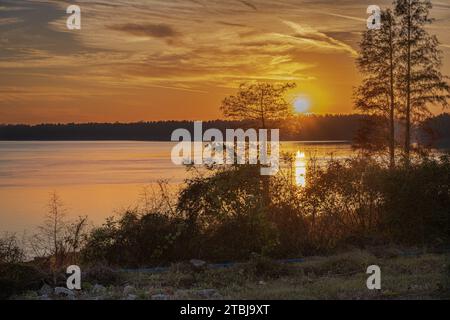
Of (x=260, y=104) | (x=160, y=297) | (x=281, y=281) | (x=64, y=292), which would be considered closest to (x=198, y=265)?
(x=281, y=281)

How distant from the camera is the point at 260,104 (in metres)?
28.9

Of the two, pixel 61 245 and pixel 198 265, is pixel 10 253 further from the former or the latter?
pixel 198 265

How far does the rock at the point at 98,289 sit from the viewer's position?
10273 mm

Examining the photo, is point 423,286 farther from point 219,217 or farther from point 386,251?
point 219,217

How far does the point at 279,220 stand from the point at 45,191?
3422cm

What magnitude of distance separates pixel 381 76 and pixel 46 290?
3141 centimetres

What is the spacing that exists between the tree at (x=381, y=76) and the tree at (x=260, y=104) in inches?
412

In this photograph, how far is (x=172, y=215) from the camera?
1438 cm

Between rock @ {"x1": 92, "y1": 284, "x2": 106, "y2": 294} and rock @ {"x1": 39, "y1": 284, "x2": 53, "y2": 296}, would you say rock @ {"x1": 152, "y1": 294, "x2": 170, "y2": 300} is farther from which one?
rock @ {"x1": 39, "y1": 284, "x2": 53, "y2": 296}

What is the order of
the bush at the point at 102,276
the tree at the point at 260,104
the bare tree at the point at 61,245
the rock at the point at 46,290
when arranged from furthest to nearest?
the tree at the point at 260,104 < the bare tree at the point at 61,245 < the bush at the point at 102,276 < the rock at the point at 46,290

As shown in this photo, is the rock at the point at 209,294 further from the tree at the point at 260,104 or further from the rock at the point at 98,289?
the tree at the point at 260,104

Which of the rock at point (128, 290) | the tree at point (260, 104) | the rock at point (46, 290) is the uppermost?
the tree at point (260, 104)

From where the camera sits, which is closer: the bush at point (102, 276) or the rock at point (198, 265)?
the bush at point (102, 276)

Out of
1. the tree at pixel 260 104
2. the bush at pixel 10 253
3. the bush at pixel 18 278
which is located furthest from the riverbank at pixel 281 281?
the tree at pixel 260 104
